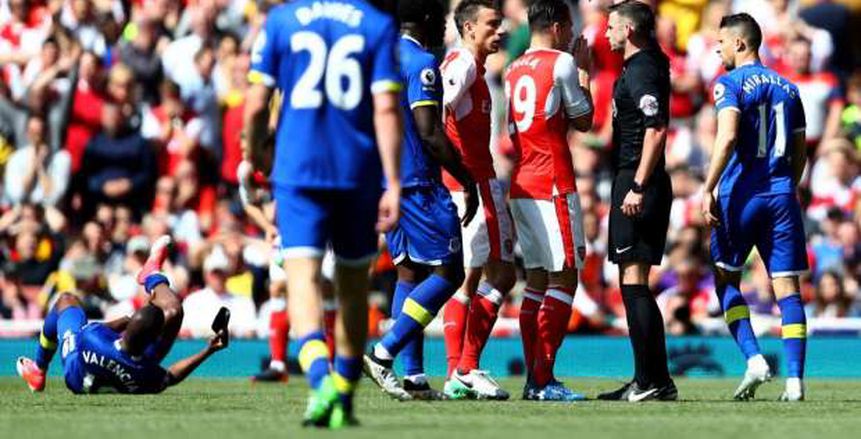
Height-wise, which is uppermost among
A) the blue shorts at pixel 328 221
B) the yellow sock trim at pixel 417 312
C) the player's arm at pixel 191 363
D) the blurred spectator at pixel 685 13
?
the blurred spectator at pixel 685 13

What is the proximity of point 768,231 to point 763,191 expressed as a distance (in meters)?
0.27

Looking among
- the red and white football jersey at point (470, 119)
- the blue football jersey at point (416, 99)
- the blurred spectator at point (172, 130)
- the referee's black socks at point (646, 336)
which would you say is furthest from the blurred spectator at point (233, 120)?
the referee's black socks at point (646, 336)

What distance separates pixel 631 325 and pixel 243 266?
7.57 m

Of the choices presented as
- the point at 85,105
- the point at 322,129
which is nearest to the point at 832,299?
the point at 85,105

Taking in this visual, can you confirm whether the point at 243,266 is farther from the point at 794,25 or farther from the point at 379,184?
the point at 379,184

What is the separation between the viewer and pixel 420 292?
42.7ft

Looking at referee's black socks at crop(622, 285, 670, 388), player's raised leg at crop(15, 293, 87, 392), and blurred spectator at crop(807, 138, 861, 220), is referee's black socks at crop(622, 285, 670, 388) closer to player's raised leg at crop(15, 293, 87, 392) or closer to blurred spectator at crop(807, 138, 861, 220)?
player's raised leg at crop(15, 293, 87, 392)

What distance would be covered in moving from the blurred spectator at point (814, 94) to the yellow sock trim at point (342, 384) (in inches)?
488

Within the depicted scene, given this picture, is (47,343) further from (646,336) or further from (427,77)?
(646,336)

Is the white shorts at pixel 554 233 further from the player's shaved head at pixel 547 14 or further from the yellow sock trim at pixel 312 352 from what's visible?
the yellow sock trim at pixel 312 352

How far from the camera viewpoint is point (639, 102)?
13289 mm

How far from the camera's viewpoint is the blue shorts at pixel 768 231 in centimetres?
1373

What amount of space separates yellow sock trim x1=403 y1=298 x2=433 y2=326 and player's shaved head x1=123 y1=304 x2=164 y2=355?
5.60 ft

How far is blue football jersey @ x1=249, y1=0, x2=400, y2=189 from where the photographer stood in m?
9.98
